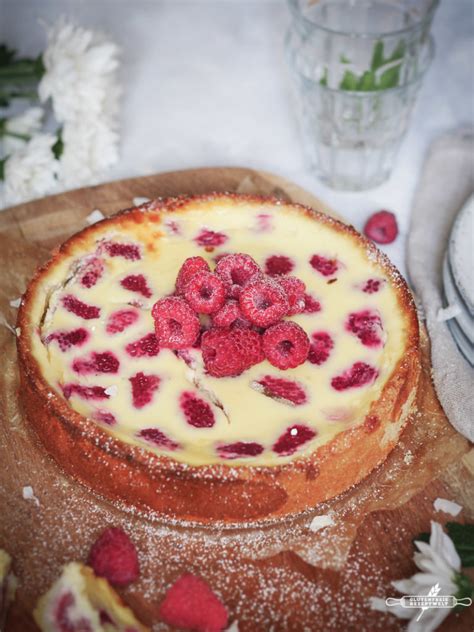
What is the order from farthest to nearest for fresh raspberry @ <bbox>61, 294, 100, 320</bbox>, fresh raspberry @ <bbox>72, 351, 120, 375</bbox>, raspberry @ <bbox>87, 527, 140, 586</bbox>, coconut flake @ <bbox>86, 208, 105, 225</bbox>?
coconut flake @ <bbox>86, 208, 105, 225</bbox>, fresh raspberry @ <bbox>61, 294, 100, 320</bbox>, fresh raspberry @ <bbox>72, 351, 120, 375</bbox>, raspberry @ <bbox>87, 527, 140, 586</bbox>

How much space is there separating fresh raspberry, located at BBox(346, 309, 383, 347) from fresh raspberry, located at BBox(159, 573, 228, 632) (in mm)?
773

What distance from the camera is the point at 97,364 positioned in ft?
7.24

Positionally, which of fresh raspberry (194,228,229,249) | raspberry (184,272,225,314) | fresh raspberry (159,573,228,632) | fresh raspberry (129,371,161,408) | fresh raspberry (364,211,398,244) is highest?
raspberry (184,272,225,314)

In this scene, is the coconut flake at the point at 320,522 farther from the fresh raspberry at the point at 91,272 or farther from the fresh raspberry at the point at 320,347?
the fresh raspberry at the point at 91,272

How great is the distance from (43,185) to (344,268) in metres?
1.19

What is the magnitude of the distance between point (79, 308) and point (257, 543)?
802 mm

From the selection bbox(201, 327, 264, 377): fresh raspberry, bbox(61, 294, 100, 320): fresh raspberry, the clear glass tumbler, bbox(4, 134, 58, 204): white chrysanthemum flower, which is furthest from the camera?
the clear glass tumbler

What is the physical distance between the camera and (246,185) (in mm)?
3055

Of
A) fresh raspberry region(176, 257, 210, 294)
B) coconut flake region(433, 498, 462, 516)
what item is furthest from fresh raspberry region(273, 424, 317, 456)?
fresh raspberry region(176, 257, 210, 294)

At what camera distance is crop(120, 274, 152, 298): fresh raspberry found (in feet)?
7.84

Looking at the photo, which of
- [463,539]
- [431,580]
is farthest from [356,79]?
[431,580]

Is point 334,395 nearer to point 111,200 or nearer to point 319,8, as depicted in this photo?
point 111,200

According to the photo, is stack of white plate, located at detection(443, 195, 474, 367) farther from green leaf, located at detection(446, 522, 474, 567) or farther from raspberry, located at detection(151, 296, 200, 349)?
raspberry, located at detection(151, 296, 200, 349)

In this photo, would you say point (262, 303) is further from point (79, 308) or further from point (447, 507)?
point (447, 507)
